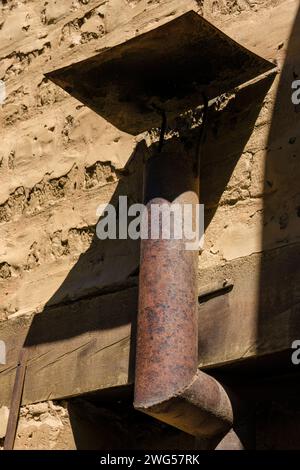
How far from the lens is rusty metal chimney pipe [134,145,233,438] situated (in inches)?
143

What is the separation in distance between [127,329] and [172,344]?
409 millimetres

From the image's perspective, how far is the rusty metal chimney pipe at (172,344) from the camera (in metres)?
3.62

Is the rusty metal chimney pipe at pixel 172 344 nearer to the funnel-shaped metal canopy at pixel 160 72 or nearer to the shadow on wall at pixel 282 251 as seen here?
the shadow on wall at pixel 282 251

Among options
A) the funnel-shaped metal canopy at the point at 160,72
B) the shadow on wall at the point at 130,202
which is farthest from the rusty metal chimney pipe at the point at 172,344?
the funnel-shaped metal canopy at the point at 160,72

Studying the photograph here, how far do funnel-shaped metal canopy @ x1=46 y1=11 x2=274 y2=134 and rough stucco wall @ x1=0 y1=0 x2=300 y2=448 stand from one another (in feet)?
0.69

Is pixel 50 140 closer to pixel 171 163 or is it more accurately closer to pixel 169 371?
pixel 171 163

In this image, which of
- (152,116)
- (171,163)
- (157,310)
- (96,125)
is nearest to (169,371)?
(157,310)

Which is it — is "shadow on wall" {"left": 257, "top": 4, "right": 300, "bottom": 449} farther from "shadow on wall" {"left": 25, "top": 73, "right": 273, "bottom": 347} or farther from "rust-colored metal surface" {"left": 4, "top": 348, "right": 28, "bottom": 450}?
"rust-colored metal surface" {"left": 4, "top": 348, "right": 28, "bottom": 450}

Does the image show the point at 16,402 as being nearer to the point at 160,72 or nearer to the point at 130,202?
the point at 130,202

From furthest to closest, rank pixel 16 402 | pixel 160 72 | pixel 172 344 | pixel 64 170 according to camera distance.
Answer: pixel 64 170, pixel 16 402, pixel 160 72, pixel 172 344

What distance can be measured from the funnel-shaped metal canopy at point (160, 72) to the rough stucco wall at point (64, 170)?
0.21m

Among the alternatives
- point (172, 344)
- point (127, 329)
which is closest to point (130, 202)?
point (127, 329)

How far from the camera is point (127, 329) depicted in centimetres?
405
